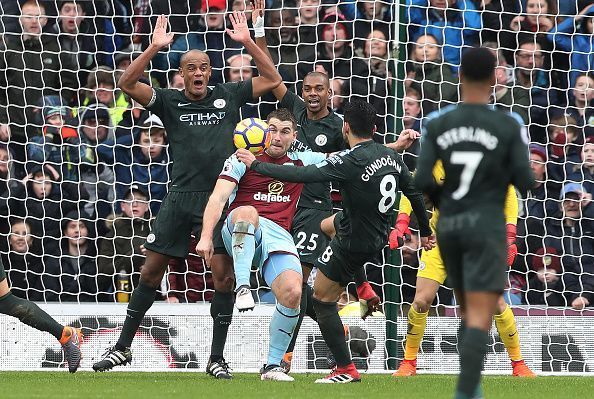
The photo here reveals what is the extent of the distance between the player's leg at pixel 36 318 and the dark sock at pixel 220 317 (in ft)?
3.36

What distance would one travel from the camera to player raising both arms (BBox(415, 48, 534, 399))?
18.1 ft

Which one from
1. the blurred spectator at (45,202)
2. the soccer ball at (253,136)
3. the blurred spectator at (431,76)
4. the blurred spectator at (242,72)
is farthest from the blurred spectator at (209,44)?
the soccer ball at (253,136)

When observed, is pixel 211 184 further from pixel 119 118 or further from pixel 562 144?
pixel 562 144

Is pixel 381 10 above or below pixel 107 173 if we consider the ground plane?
above

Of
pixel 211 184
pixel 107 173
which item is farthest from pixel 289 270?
pixel 107 173

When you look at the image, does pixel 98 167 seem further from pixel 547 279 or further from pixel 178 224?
pixel 547 279

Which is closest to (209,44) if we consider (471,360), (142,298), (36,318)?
(142,298)

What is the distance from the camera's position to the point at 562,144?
11906 mm

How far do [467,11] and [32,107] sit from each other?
4.71m

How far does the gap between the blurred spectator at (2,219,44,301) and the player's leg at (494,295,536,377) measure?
4.73 meters

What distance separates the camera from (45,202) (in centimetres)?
1202

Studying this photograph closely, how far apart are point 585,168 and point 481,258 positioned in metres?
6.76

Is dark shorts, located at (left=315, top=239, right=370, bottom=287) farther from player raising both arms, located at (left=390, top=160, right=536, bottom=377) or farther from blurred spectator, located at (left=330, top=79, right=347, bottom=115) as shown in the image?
blurred spectator, located at (left=330, top=79, right=347, bottom=115)

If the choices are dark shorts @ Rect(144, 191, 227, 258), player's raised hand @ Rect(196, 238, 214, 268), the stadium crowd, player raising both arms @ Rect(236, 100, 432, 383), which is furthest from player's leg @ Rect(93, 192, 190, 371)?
the stadium crowd
